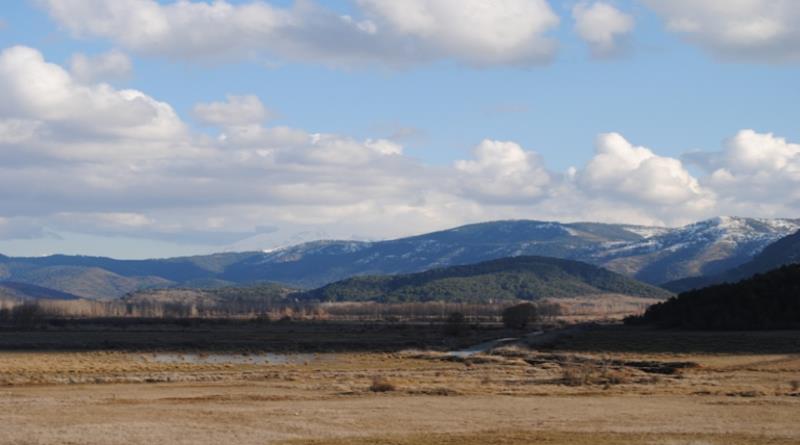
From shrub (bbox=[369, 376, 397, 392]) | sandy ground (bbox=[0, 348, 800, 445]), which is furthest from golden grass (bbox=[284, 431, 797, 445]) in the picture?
shrub (bbox=[369, 376, 397, 392])

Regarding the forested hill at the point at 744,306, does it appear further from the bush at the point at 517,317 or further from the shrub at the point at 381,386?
the shrub at the point at 381,386

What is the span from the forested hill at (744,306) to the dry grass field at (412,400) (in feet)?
80.4

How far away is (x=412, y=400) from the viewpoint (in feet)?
157

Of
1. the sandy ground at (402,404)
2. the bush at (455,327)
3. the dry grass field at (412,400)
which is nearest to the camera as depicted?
the sandy ground at (402,404)

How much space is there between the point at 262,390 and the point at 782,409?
25409 mm

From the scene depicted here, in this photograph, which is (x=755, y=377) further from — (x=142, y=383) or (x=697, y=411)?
(x=142, y=383)

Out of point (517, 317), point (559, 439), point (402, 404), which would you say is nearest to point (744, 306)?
point (517, 317)

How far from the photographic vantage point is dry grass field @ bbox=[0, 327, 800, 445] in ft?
114

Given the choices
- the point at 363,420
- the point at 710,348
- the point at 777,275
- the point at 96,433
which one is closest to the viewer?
the point at 96,433

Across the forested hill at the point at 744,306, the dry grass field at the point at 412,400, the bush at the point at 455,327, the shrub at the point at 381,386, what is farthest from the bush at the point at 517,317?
the shrub at the point at 381,386

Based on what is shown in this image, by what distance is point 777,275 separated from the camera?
126 metres

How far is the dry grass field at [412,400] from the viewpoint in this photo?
1369 inches

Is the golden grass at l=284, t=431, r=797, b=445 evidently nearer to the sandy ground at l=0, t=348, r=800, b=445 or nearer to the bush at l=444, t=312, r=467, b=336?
the sandy ground at l=0, t=348, r=800, b=445

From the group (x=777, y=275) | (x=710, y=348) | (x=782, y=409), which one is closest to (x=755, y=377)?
(x=782, y=409)
